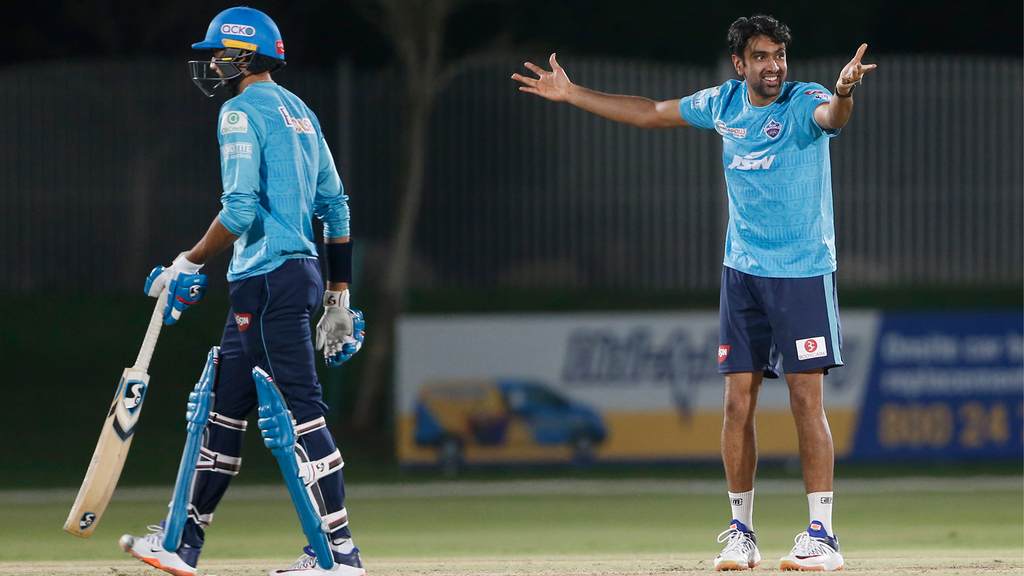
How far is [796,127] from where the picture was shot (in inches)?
200

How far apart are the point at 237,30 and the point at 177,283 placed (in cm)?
103

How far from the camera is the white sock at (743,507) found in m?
5.31

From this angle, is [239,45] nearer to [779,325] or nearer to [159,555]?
[159,555]

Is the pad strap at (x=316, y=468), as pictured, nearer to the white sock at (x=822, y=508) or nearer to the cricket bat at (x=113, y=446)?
the cricket bat at (x=113, y=446)

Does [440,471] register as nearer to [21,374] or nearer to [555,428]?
[555,428]

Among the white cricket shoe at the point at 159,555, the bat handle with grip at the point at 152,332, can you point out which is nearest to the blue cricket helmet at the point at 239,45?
the bat handle with grip at the point at 152,332

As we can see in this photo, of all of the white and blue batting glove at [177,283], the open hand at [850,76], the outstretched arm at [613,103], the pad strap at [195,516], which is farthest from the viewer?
the outstretched arm at [613,103]

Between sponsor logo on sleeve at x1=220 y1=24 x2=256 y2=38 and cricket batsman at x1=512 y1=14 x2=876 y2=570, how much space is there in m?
1.09

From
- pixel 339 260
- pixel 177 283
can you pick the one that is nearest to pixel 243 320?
pixel 177 283

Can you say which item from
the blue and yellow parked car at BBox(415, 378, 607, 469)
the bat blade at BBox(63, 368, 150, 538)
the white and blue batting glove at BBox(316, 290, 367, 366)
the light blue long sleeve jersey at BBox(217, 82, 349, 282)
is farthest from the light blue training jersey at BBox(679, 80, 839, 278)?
the blue and yellow parked car at BBox(415, 378, 607, 469)

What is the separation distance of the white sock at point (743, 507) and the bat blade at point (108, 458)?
2459mm

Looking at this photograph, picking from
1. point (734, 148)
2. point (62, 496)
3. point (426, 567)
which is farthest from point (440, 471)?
point (734, 148)

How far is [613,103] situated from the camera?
5.58 meters

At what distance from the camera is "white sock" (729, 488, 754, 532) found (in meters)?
5.31
